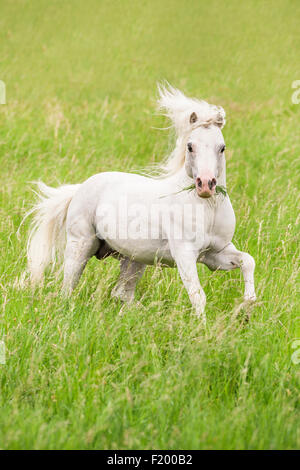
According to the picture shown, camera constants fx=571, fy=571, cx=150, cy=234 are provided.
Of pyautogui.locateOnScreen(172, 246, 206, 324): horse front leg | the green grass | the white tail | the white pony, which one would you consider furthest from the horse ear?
the white tail

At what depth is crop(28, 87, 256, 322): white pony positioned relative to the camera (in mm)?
3723

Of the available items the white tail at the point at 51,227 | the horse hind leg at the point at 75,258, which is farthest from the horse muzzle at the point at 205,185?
the white tail at the point at 51,227

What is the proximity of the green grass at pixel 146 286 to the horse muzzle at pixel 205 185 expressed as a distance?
0.69 m

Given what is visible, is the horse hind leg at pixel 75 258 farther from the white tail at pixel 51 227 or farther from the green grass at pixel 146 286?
the white tail at pixel 51 227

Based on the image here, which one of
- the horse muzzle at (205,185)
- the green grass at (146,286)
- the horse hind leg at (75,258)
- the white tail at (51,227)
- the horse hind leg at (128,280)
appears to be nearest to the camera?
the green grass at (146,286)

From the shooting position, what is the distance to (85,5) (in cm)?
2020

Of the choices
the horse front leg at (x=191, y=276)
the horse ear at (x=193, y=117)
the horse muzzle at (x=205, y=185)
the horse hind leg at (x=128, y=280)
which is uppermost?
the horse ear at (x=193, y=117)

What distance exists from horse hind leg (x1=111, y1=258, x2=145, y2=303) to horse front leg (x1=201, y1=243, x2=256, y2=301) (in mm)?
911

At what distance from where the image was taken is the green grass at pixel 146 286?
274cm

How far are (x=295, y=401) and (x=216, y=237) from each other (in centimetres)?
126

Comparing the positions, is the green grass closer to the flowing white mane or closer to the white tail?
the white tail
